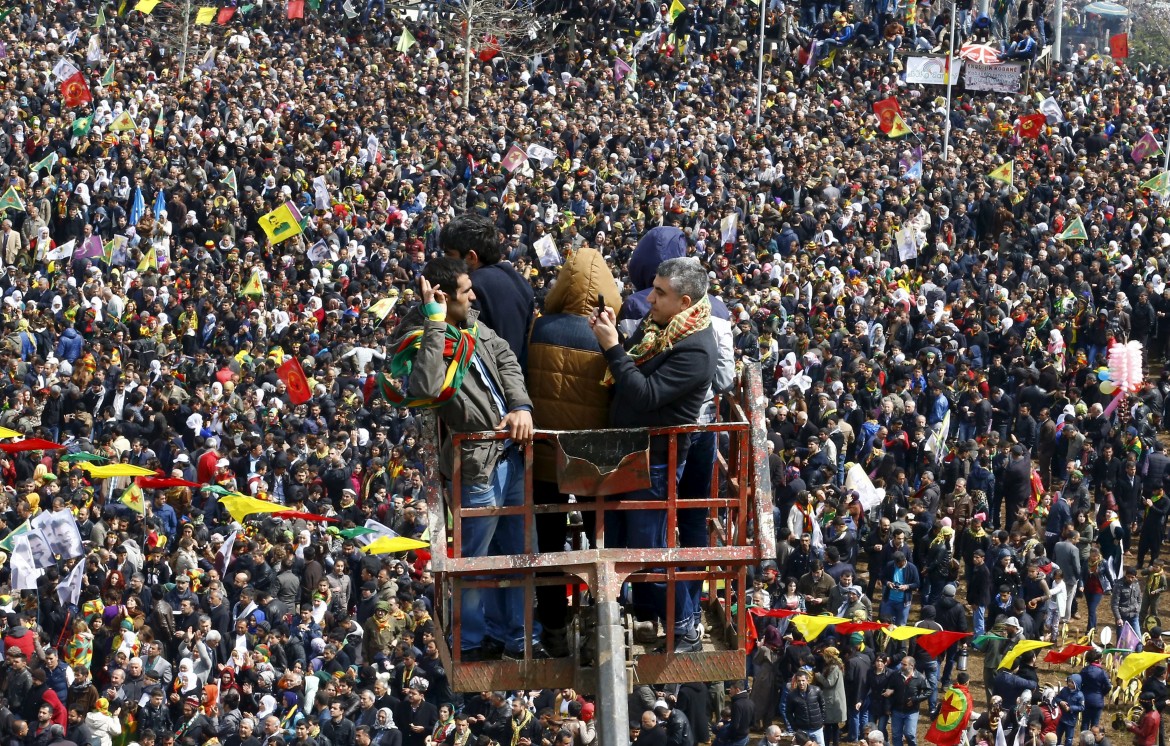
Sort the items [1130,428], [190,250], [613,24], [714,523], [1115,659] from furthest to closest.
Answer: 1. [613,24]
2. [190,250]
3. [1130,428]
4. [1115,659]
5. [714,523]

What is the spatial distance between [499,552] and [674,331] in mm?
1138

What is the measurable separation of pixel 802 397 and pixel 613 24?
21802 millimetres

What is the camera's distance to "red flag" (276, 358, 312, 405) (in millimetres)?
21250

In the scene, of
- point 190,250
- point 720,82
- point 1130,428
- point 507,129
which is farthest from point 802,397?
point 720,82

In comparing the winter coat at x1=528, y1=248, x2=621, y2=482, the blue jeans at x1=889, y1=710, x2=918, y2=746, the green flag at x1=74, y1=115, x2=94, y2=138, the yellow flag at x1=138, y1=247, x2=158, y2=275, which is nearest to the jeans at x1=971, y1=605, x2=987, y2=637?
the blue jeans at x1=889, y1=710, x2=918, y2=746

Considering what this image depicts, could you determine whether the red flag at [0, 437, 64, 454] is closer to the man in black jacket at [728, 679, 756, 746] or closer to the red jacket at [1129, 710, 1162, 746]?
the man in black jacket at [728, 679, 756, 746]

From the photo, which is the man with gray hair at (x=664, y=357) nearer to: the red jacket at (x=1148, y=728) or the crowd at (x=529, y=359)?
the crowd at (x=529, y=359)

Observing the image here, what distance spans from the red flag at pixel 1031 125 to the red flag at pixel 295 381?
15.6 metres

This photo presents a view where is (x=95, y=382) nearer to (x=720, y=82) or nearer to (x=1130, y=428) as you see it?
(x=1130, y=428)

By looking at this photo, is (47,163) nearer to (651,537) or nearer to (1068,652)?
(1068,652)

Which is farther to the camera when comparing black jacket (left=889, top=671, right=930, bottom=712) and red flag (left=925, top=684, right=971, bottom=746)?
black jacket (left=889, top=671, right=930, bottom=712)

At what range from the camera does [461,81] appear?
123ft

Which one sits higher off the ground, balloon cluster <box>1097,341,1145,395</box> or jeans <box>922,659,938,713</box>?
balloon cluster <box>1097,341,1145,395</box>

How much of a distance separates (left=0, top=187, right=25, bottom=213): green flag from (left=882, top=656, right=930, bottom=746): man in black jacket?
1484cm
